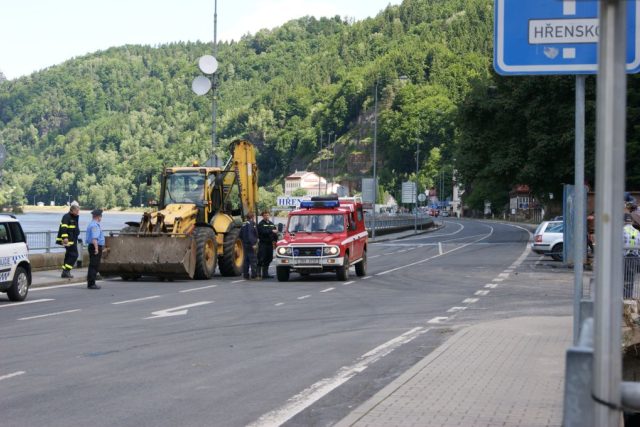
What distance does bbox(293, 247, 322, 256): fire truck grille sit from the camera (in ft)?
85.1

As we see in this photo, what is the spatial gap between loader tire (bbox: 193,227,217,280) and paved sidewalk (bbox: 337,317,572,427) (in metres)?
14.0

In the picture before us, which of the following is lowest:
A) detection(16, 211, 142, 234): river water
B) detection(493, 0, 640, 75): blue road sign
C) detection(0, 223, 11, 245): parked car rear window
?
detection(16, 211, 142, 234): river water

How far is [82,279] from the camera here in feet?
86.2

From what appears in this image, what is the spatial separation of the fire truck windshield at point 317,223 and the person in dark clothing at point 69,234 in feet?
18.7

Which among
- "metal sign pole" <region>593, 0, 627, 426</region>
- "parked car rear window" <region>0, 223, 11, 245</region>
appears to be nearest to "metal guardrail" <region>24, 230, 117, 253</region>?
"parked car rear window" <region>0, 223, 11, 245</region>

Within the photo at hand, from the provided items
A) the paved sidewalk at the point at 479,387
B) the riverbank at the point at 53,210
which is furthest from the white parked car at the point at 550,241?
the riverbank at the point at 53,210

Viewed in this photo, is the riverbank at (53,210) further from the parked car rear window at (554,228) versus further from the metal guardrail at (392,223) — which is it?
the parked car rear window at (554,228)

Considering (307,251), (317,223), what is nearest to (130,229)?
(307,251)

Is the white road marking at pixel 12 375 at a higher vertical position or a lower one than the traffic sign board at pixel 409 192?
lower

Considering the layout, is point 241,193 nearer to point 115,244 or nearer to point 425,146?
point 115,244

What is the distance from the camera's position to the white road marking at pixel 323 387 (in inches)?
314

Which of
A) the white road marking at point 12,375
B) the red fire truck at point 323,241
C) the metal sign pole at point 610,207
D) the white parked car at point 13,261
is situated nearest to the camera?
the metal sign pole at point 610,207

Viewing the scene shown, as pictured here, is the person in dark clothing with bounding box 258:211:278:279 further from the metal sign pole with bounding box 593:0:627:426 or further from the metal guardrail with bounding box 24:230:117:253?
the metal sign pole with bounding box 593:0:627:426

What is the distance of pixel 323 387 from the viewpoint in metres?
9.58
